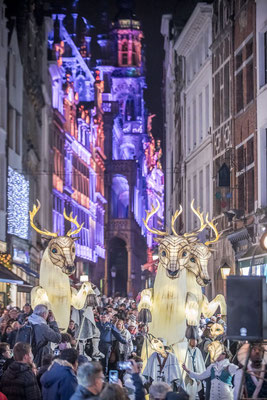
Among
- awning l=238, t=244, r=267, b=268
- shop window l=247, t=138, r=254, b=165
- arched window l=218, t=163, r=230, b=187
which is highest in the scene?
shop window l=247, t=138, r=254, b=165

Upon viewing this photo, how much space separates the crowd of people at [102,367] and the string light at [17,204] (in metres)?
18.9

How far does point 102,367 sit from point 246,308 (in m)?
1.53

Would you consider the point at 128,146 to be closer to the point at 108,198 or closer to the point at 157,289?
the point at 108,198

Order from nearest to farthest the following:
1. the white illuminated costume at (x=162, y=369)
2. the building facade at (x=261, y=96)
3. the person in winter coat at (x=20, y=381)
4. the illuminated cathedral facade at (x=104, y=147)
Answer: the person in winter coat at (x=20, y=381)
the white illuminated costume at (x=162, y=369)
the building facade at (x=261, y=96)
the illuminated cathedral facade at (x=104, y=147)

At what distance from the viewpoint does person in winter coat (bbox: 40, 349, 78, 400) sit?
1082 cm

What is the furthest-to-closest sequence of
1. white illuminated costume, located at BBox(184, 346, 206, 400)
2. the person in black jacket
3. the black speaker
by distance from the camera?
the person in black jacket → white illuminated costume, located at BBox(184, 346, 206, 400) → the black speaker

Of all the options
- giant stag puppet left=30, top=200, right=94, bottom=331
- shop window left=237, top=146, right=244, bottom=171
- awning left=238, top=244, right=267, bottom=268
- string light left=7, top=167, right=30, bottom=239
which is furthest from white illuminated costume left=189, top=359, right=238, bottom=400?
string light left=7, top=167, right=30, bottom=239

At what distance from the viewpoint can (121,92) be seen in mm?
127375

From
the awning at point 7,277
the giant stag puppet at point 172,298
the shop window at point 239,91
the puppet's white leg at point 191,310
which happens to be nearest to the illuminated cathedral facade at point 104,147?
the awning at point 7,277

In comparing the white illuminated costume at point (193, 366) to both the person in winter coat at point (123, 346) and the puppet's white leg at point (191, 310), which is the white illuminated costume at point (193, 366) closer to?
the puppet's white leg at point (191, 310)

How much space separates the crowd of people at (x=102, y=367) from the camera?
946 centimetres

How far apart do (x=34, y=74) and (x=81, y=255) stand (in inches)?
1234

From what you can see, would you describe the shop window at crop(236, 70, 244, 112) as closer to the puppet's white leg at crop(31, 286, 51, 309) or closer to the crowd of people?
the crowd of people

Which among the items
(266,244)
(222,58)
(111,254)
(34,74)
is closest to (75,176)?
(34,74)
